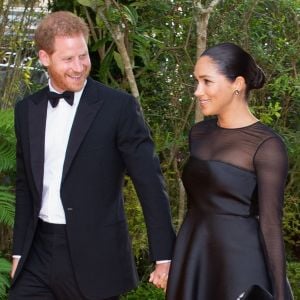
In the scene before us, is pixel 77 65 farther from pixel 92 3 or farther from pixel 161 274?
pixel 92 3

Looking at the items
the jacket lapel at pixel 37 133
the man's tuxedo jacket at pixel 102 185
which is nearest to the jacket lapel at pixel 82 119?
the man's tuxedo jacket at pixel 102 185

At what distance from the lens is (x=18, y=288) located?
3.73m

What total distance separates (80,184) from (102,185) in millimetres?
102

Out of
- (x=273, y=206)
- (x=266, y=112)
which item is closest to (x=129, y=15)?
(x=266, y=112)

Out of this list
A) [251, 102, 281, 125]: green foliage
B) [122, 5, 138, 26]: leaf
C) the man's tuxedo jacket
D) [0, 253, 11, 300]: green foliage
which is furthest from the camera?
[251, 102, 281, 125]: green foliage

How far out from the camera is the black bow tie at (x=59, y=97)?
372 centimetres

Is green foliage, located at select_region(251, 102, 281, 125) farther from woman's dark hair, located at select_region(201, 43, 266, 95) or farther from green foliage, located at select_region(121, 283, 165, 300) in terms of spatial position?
woman's dark hair, located at select_region(201, 43, 266, 95)

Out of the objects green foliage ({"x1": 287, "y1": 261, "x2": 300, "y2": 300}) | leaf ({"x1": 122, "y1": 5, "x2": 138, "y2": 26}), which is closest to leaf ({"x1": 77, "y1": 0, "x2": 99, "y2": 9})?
leaf ({"x1": 122, "y1": 5, "x2": 138, "y2": 26})

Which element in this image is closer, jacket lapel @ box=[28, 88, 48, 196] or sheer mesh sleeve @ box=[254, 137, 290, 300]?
sheer mesh sleeve @ box=[254, 137, 290, 300]

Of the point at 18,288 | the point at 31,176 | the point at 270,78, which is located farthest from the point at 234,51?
the point at 270,78

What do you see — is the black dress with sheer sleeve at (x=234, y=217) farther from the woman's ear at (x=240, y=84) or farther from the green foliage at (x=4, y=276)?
the green foliage at (x=4, y=276)

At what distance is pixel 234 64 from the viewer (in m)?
3.56

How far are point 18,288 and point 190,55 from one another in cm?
283

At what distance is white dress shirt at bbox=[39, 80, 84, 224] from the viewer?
3.68 m
